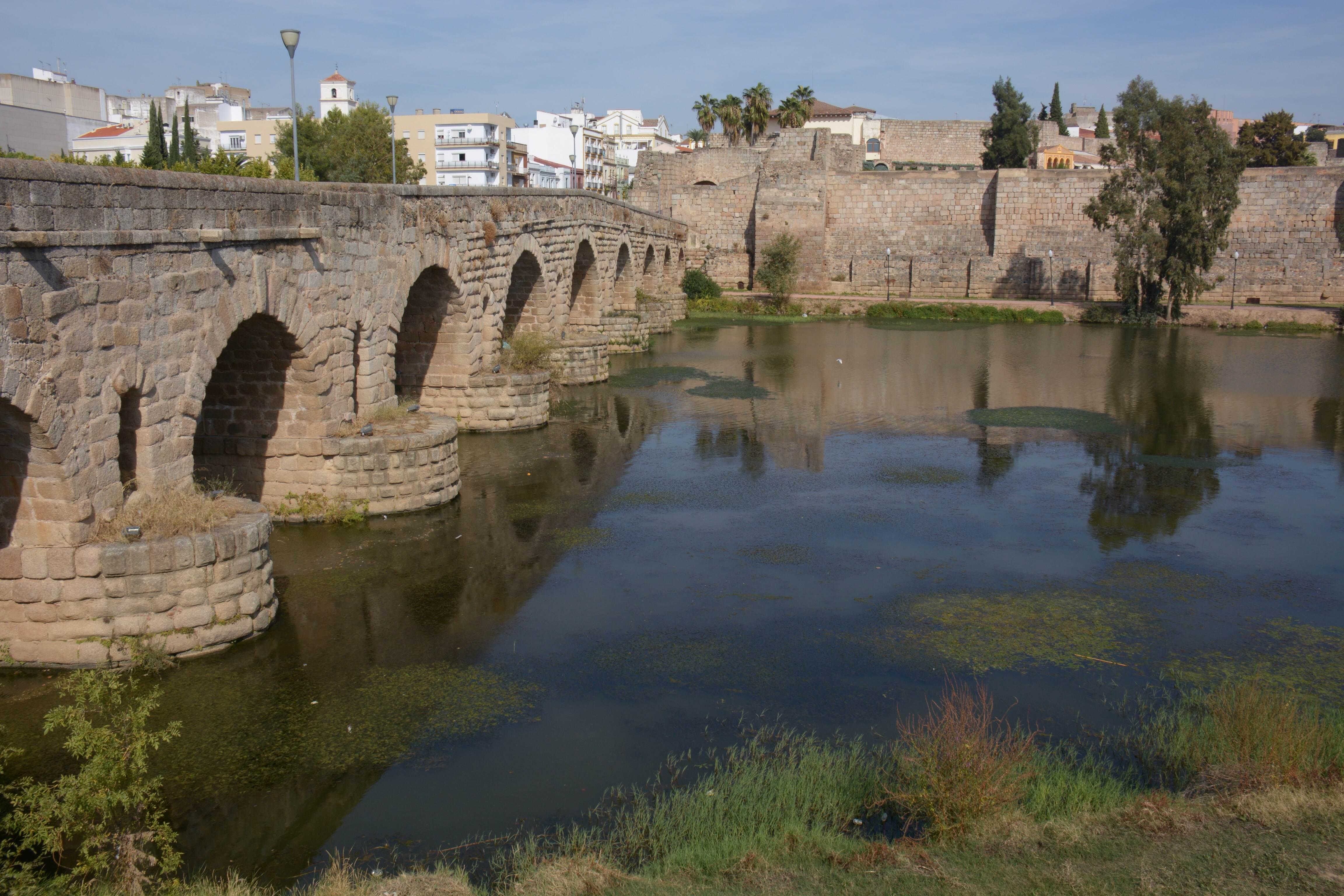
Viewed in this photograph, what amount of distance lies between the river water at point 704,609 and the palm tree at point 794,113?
38640 mm

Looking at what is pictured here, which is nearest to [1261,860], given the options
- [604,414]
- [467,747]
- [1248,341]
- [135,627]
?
[467,747]

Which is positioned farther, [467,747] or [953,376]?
[953,376]

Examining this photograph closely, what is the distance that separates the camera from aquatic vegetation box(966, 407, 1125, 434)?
17375 millimetres

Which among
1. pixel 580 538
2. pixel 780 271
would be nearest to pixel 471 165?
pixel 780 271

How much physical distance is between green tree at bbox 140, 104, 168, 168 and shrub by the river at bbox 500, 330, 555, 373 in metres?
22.2

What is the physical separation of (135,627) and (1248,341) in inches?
1188

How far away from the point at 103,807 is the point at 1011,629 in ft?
22.0

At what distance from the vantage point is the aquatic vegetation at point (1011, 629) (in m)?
8.31

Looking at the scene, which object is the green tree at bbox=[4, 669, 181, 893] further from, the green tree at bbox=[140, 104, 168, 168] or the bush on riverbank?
the bush on riverbank

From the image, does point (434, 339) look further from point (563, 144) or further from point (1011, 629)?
point (563, 144)

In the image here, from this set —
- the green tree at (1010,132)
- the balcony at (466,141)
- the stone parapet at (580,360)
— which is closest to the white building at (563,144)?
the balcony at (466,141)

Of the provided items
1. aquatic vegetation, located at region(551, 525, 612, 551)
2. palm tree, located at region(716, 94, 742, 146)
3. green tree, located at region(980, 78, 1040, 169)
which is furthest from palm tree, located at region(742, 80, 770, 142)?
aquatic vegetation, located at region(551, 525, 612, 551)

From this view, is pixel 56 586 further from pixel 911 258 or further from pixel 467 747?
pixel 911 258

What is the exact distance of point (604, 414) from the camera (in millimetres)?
18359
